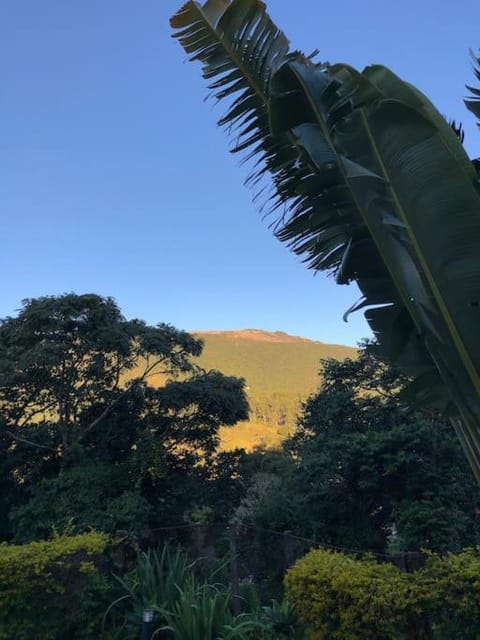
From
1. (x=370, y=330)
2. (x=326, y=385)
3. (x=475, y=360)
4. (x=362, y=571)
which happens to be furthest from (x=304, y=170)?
(x=326, y=385)

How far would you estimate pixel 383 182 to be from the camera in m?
2.57

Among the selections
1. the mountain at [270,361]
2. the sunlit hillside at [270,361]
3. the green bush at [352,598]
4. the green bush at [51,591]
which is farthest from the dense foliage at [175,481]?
the mountain at [270,361]

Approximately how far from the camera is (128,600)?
5254 millimetres

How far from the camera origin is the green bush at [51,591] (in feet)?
14.9

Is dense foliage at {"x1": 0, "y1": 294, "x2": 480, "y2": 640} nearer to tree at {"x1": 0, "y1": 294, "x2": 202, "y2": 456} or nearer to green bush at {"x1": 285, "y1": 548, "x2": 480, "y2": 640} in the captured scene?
tree at {"x1": 0, "y1": 294, "x2": 202, "y2": 456}

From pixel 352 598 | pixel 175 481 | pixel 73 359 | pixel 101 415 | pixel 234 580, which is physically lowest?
pixel 175 481

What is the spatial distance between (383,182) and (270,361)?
346ft

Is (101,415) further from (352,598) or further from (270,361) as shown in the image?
(270,361)

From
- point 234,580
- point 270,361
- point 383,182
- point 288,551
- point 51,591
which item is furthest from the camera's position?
point 270,361

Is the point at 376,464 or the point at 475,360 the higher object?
the point at 475,360

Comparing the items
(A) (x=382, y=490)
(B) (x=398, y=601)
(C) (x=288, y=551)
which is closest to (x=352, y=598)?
(B) (x=398, y=601)

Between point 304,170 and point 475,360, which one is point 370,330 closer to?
point 475,360

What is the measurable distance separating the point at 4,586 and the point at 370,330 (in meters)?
3.71

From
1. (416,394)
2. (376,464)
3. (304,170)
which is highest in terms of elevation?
(304,170)
